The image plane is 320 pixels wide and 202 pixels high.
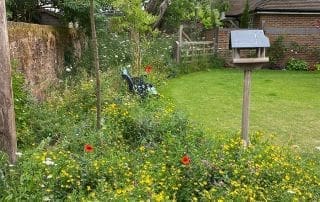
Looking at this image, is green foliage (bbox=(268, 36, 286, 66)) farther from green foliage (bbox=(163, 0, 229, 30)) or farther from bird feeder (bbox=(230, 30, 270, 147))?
bird feeder (bbox=(230, 30, 270, 147))

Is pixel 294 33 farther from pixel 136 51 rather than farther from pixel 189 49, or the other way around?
pixel 136 51

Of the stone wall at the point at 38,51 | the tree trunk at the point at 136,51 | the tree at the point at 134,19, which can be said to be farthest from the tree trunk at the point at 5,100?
the tree trunk at the point at 136,51

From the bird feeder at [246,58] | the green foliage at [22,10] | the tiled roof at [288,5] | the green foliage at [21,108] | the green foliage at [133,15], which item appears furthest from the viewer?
the tiled roof at [288,5]

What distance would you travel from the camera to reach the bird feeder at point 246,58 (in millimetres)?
5699

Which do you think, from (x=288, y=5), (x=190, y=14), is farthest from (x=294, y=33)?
(x=190, y=14)

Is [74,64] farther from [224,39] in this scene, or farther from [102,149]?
[224,39]

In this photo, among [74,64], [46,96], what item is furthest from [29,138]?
[74,64]

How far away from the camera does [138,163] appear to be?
4758 millimetres

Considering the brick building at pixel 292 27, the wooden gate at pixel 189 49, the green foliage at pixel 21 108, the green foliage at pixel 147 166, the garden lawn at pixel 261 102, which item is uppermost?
the brick building at pixel 292 27

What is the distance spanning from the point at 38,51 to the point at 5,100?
423cm

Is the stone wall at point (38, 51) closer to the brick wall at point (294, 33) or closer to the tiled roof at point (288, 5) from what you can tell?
the brick wall at point (294, 33)

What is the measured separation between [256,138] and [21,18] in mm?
7536

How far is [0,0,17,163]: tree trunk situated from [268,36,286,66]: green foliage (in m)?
15.2

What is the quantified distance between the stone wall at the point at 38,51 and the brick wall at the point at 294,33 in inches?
394
